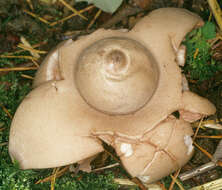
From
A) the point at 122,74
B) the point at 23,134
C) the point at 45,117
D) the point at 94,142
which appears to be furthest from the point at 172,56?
the point at 23,134

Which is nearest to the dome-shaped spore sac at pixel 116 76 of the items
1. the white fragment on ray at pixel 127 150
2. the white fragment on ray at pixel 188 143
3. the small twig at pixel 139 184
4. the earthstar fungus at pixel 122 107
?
the earthstar fungus at pixel 122 107

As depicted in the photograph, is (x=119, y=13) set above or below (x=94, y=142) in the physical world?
above

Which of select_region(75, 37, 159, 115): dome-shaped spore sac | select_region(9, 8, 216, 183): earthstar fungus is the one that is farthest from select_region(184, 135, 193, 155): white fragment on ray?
select_region(75, 37, 159, 115): dome-shaped spore sac

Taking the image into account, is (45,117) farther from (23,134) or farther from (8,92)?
(8,92)

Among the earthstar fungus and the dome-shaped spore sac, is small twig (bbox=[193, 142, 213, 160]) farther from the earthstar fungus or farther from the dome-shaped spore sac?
the dome-shaped spore sac

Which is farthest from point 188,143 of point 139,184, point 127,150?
point 139,184

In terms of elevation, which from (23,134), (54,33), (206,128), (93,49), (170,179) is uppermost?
(93,49)

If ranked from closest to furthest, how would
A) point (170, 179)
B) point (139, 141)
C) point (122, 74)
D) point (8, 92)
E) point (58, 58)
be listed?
point (122, 74) → point (139, 141) → point (58, 58) → point (170, 179) → point (8, 92)

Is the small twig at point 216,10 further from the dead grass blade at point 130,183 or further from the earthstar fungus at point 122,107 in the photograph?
the dead grass blade at point 130,183
